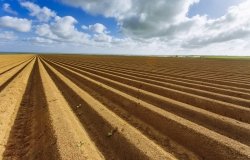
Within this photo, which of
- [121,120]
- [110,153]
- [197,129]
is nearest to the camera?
[110,153]

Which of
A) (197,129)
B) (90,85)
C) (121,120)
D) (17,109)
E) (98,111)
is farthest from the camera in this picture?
(90,85)

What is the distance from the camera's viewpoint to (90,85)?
1070cm

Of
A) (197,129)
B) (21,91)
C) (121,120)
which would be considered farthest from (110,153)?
(21,91)

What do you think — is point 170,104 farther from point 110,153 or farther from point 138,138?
point 110,153

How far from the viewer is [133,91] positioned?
8906 mm

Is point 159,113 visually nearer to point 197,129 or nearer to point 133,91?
point 197,129

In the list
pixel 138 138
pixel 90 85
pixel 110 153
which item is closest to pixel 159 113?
pixel 138 138

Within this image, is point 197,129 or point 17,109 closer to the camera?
point 197,129

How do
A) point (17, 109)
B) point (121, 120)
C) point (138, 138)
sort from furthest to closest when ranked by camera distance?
point (17, 109) < point (121, 120) < point (138, 138)

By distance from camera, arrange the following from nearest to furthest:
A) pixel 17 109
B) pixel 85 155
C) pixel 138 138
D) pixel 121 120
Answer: pixel 85 155, pixel 138 138, pixel 121 120, pixel 17 109

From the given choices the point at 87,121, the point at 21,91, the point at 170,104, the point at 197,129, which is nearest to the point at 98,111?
the point at 87,121

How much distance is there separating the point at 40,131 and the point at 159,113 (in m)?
2.92

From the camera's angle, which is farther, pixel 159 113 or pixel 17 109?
pixel 17 109

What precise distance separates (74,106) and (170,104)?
2.96 m
